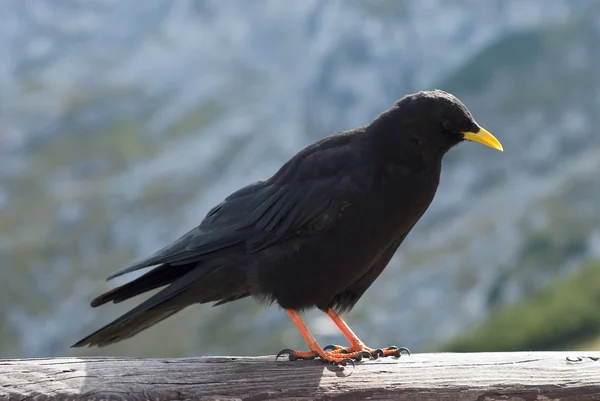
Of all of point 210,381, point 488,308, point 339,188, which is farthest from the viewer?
point 488,308

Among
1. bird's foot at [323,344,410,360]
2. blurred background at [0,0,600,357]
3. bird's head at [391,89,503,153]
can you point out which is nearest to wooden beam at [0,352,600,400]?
bird's foot at [323,344,410,360]

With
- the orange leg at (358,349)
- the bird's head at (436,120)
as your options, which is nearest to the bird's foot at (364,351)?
the orange leg at (358,349)

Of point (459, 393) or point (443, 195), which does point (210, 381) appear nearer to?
point (459, 393)

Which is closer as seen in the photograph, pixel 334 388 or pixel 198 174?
pixel 334 388

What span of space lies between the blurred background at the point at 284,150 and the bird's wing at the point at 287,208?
74.0ft

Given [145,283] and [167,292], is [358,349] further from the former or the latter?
[145,283]

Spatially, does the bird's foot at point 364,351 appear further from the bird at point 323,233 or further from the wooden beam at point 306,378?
the wooden beam at point 306,378

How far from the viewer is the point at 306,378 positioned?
422 cm

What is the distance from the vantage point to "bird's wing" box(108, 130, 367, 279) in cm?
507

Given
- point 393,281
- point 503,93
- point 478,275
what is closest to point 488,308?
point 478,275

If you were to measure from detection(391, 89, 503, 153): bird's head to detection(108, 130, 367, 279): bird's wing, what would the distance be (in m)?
0.36

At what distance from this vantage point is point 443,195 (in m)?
71.5

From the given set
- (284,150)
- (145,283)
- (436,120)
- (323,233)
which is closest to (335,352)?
(323,233)

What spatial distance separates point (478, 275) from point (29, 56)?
342ft
